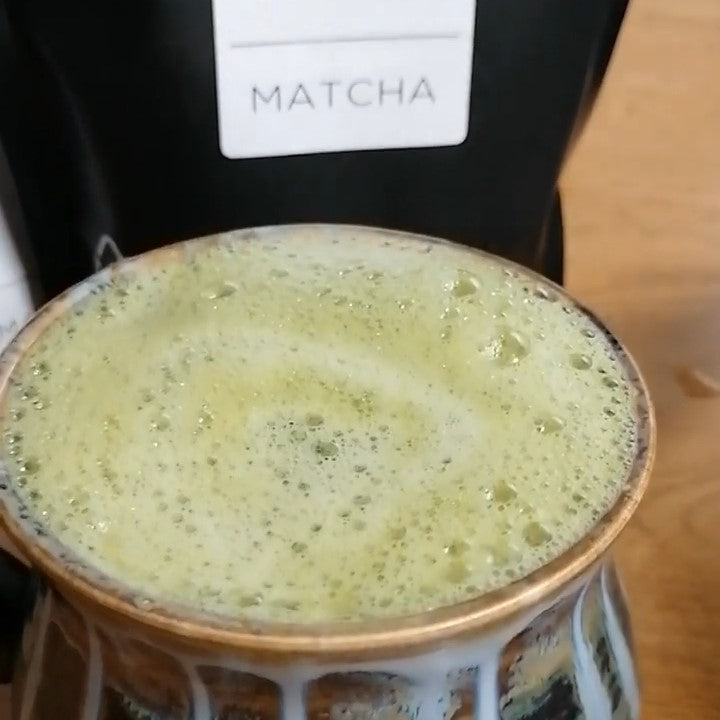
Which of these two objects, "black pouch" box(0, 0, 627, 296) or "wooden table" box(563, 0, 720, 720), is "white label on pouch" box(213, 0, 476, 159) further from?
"wooden table" box(563, 0, 720, 720)

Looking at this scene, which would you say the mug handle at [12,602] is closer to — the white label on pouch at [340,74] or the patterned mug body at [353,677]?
the patterned mug body at [353,677]

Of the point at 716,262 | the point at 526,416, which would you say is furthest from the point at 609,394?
the point at 716,262

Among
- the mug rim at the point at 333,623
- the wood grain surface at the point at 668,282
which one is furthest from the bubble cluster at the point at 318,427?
the wood grain surface at the point at 668,282

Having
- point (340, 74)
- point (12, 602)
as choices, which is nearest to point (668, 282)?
point (340, 74)

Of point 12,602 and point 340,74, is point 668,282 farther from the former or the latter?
point 12,602

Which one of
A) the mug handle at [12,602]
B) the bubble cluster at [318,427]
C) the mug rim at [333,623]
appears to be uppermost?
the mug rim at [333,623]

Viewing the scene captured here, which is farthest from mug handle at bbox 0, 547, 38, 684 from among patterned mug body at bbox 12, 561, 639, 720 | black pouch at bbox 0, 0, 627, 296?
black pouch at bbox 0, 0, 627, 296
